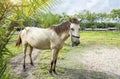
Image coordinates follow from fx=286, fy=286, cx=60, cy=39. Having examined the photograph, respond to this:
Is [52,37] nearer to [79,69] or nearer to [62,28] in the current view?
[62,28]

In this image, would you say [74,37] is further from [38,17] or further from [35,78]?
[38,17]

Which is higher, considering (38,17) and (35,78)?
(38,17)

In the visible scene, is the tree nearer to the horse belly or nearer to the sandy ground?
the sandy ground

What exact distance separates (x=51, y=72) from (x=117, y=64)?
388 centimetres

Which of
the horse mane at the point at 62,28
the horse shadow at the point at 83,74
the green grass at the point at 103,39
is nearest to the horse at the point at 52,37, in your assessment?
the horse mane at the point at 62,28

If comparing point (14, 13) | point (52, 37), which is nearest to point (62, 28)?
point (52, 37)

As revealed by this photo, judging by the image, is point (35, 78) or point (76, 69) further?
point (76, 69)

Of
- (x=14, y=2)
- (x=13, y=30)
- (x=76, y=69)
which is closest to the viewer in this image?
(x=14, y=2)

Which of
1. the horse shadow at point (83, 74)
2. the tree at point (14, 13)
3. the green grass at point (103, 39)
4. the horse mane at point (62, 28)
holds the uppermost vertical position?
the tree at point (14, 13)

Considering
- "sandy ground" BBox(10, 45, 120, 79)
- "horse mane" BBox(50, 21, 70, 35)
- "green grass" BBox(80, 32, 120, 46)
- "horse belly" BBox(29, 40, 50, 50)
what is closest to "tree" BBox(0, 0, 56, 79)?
"sandy ground" BBox(10, 45, 120, 79)

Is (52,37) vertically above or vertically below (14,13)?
below

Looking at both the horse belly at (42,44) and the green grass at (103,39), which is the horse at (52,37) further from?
the green grass at (103,39)

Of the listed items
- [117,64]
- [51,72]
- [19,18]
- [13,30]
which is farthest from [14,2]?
[117,64]

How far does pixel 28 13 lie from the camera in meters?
1.46
